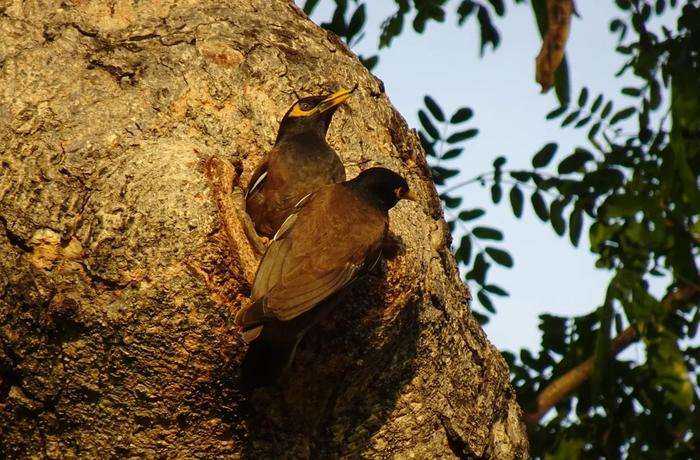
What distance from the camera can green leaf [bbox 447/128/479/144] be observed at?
4984 millimetres

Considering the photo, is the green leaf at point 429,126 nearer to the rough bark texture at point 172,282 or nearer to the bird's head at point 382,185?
the rough bark texture at point 172,282

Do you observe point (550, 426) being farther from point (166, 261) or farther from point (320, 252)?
point (166, 261)

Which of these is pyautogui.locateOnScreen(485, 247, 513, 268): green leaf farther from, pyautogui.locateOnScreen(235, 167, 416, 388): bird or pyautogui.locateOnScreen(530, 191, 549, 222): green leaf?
pyautogui.locateOnScreen(235, 167, 416, 388): bird

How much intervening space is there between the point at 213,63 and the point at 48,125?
70 cm

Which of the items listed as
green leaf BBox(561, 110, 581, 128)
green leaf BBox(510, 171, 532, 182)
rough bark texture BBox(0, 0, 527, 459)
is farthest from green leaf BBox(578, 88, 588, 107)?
rough bark texture BBox(0, 0, 527, 459)

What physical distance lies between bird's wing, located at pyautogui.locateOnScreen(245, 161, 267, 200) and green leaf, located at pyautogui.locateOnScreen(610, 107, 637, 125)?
187 cm

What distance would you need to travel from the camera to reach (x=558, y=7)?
6.18 ft

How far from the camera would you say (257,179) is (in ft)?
12.1

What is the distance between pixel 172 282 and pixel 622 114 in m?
2.46

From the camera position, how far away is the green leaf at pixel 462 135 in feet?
16.4

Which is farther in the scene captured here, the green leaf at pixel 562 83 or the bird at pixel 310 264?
the bird at pixel 310 264

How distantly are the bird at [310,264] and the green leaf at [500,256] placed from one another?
1.30 metres

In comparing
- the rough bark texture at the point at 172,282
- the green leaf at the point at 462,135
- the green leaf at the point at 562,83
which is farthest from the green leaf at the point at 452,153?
the green leaf at the point at 562,83

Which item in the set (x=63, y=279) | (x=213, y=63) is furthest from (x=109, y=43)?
(x=63, y=279)
